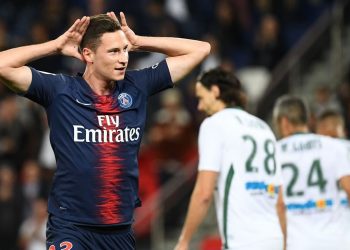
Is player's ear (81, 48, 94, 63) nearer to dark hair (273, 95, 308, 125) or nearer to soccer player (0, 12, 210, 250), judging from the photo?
soccer player (0, 12, 210, 250)

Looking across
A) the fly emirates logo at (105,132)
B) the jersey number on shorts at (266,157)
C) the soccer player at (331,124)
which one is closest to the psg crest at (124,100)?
the fly emirates logo at (105,132)

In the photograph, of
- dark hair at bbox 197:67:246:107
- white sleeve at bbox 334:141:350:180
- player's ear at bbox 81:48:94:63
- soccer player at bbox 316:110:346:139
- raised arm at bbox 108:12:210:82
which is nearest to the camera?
player's ear at bbox 81:48:94:63

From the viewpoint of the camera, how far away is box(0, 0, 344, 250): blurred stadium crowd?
1387cm

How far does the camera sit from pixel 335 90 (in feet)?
46.6

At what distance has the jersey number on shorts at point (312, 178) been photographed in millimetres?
8430

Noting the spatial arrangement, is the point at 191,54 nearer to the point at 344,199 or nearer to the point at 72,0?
the point at 344,199

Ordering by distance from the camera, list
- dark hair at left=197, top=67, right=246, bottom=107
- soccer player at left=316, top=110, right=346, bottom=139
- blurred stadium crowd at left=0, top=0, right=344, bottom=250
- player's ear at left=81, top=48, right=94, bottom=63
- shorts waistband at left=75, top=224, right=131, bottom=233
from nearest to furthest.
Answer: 1. shorts waistband at left=75, top=224, right=131, bottom=233
2. player's ear at left=81, top=48, right=94, bottom=63
3. dark hair at left=197, top=67, right=246, bottom=107
4. soccer player at left=316, top=110, right=346, bottom=139
5. blurred stadium crowd at left=0, top=0, right=344, bottom=250

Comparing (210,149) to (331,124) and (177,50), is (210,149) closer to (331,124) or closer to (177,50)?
(177,50)

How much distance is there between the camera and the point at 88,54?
641 centimetres

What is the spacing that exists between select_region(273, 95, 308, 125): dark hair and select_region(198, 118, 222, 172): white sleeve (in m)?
1.21

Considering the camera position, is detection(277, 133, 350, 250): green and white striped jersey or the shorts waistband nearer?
the shorts waistband

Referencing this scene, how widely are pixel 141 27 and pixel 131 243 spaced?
9.77 metres

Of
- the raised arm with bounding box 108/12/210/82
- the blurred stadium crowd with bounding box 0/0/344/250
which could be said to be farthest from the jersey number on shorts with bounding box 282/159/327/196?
the blurred stadium crowd with bounding box 0/0/344/250

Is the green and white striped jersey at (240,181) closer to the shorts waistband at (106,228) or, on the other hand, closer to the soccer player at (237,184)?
the soccer player at (237,184)
